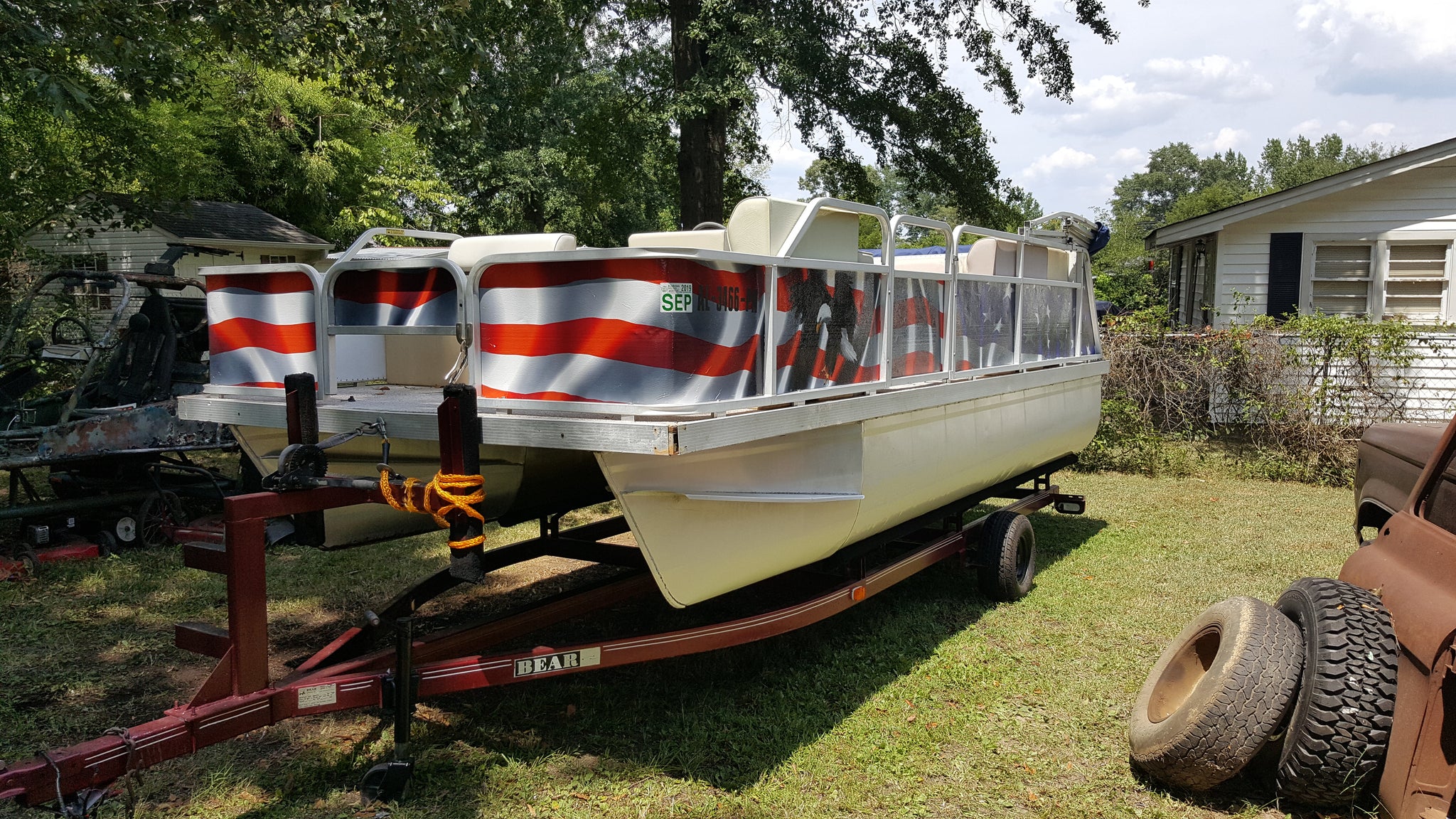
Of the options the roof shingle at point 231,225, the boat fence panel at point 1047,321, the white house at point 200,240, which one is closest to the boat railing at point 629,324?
the boat fence panel at point 1047,321

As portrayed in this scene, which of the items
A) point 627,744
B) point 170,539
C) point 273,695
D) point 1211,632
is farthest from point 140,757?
point 170,539

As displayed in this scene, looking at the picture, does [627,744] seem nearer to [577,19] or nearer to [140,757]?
[140,757]

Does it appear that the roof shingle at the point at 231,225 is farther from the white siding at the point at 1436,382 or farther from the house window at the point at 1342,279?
the white siding at the point at 1436,382

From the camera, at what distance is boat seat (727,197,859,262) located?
4273mm

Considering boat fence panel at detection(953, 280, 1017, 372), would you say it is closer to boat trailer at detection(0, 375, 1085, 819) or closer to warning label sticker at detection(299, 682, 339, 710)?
boat trailer at detection(0, 375, 1085, 819)

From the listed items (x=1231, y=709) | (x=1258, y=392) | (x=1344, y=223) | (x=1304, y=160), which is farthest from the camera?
(x=1304, y=160)

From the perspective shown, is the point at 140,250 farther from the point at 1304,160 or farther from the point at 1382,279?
the point at 1304,160

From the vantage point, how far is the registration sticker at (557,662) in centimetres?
371

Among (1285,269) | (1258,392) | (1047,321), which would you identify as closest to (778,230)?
(1047,321)

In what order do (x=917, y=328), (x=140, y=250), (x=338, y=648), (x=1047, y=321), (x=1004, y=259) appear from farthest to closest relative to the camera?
1. (x=140, y=250)
2. (x=1047, y=321)
3. (x=1004, y=259)
4. (x=917, y=328)
5. (x=338, y=648)

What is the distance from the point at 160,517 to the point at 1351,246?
14.2m

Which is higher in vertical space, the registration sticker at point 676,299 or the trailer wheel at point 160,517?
the registration sticker at point 676,299

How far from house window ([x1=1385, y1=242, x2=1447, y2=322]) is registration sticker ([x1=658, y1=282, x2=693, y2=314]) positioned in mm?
12641

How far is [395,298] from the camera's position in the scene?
4.25 m
